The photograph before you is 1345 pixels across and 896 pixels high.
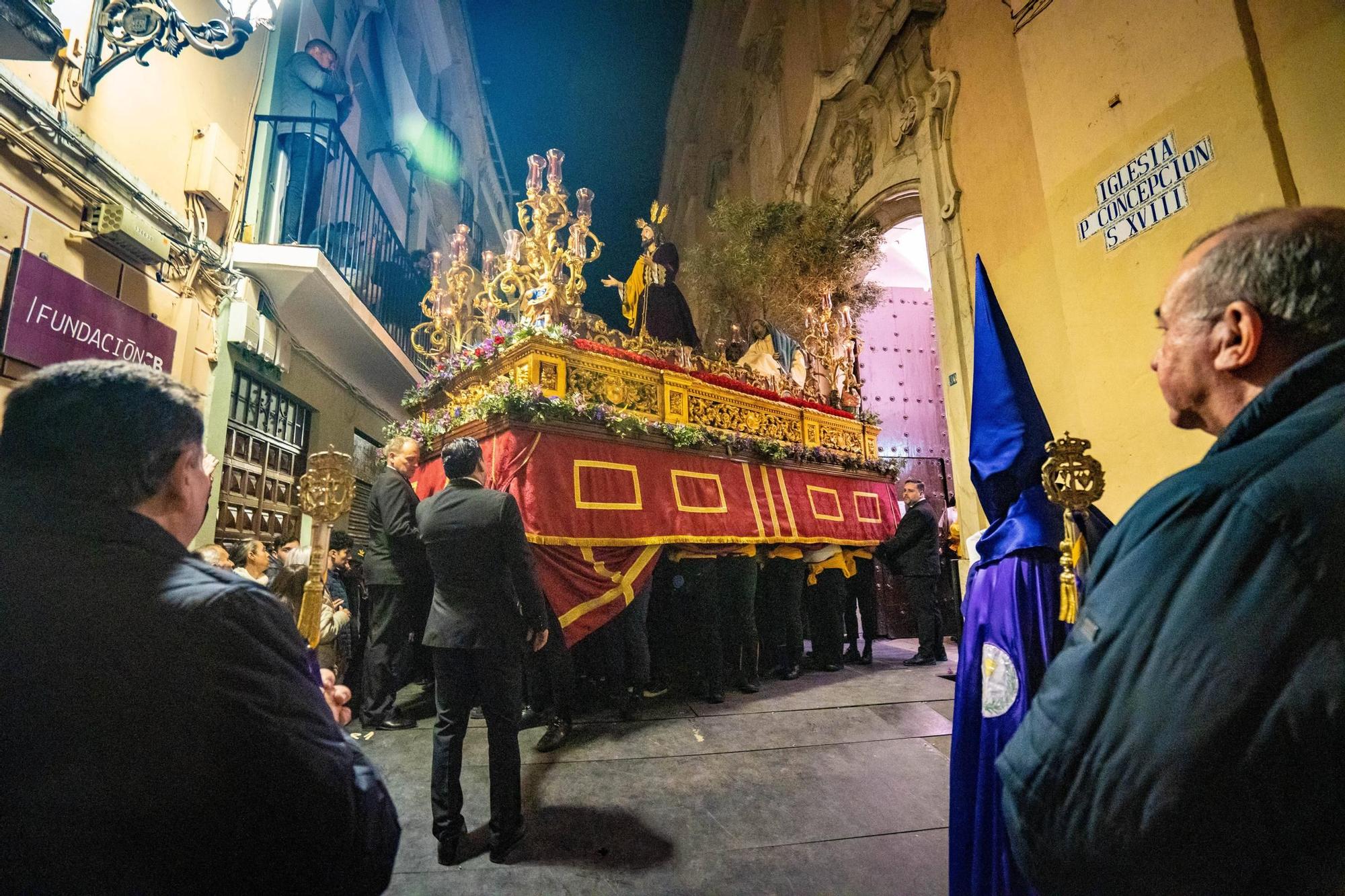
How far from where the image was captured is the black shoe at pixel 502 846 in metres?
2.32

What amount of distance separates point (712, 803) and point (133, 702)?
2.57m

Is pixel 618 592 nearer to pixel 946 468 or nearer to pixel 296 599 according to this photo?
pixel 296 599

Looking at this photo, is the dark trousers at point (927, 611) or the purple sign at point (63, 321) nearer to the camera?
the purple sign at point (63, 321)

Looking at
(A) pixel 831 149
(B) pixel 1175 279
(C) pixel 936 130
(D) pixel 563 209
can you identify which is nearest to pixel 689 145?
(A) pixel 831 149

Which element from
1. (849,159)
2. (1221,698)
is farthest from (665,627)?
(849,159)

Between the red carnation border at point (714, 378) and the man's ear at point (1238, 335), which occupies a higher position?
the red carnation border at point (714, 378)

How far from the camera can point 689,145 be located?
17656 millimetres

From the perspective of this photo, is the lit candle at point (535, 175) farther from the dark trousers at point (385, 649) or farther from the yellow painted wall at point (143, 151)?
the dark trousers at point (385, 649)

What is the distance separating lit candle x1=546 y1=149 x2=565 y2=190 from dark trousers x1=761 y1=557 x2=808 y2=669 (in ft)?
13.4

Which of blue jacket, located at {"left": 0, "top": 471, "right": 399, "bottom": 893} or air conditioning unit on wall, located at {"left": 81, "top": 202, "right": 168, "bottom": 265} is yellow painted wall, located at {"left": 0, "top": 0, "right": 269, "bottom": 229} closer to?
air conditioning unit on wall, located at {"left": 81, "top": 202, "right": 168, "bottom": 265}

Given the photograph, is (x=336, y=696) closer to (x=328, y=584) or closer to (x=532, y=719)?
(x=532, y=719)

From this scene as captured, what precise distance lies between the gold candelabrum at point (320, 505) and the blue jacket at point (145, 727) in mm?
1067

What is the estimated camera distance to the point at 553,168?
5.41 m

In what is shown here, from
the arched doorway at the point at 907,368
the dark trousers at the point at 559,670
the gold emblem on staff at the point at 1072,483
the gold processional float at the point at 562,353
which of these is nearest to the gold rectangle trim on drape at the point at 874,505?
the gold processional float at the point at 562,353
